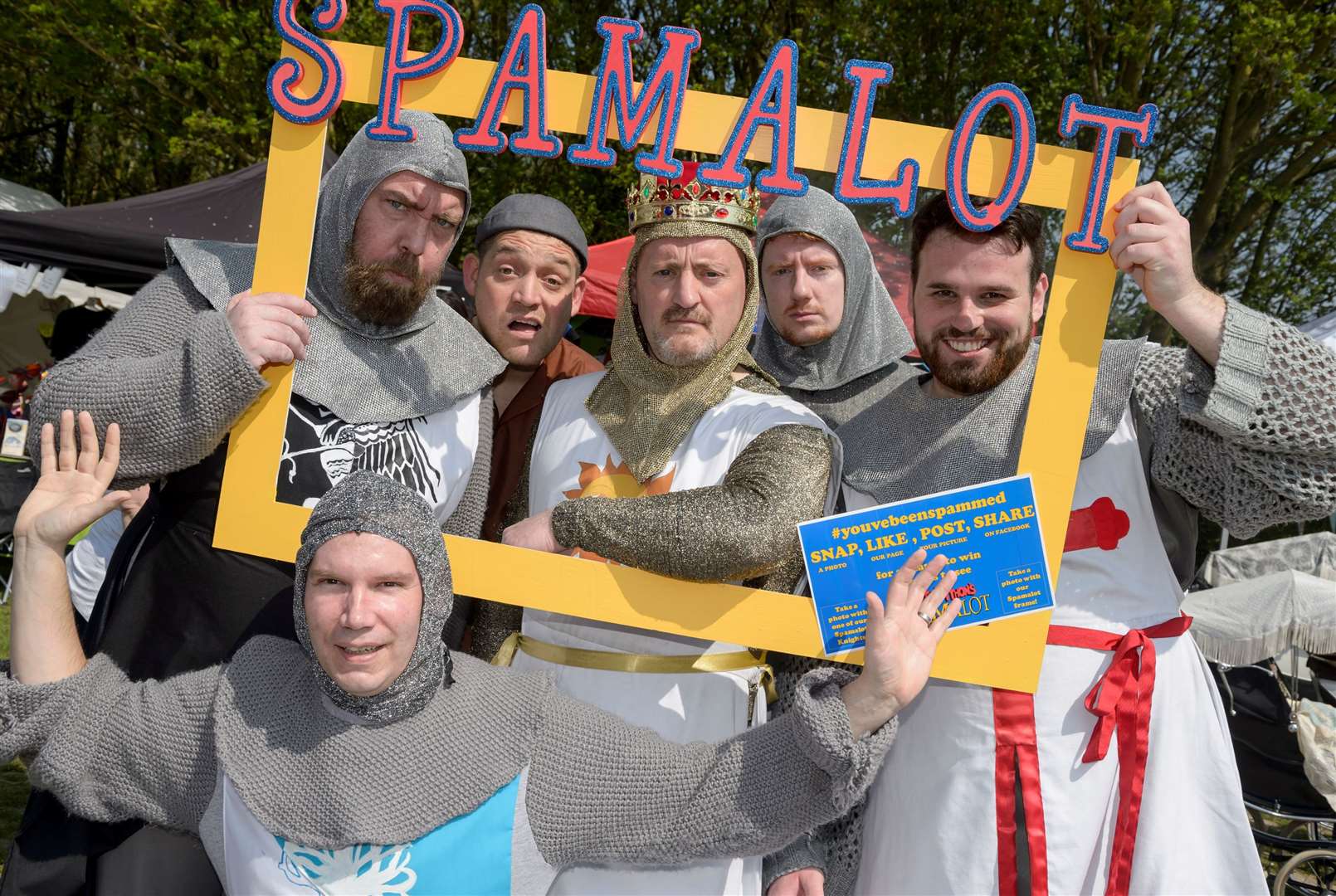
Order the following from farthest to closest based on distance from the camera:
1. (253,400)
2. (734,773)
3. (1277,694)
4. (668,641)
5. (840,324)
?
(1277,694), (840,324), (668,641), (253,400), (734,773)

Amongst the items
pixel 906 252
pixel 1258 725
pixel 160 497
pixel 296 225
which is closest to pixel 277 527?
pixel 160 497

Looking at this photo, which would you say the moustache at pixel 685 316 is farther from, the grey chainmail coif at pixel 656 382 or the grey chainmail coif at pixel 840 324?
the grey chainmail coif at pixel 840 324

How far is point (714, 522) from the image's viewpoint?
6.43 feet

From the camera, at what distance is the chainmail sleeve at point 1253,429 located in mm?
1907

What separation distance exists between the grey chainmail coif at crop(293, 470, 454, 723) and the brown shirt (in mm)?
553

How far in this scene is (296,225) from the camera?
2.18 m

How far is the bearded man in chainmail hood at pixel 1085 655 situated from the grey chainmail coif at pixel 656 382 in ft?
1.23

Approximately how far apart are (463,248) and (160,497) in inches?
342

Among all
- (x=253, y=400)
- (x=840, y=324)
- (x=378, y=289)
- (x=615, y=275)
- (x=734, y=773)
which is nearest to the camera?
(x=734, y=773)

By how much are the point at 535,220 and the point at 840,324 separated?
927mm

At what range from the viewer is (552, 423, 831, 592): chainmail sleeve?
1.96m

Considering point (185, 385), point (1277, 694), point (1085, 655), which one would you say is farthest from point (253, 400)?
point (1277, 694)

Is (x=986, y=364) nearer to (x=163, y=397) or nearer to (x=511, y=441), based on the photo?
(x=511, y=441)

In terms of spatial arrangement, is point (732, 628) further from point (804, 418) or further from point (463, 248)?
point (463, 248)
